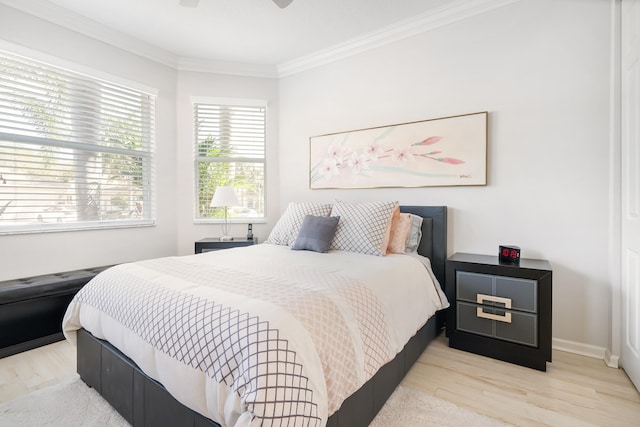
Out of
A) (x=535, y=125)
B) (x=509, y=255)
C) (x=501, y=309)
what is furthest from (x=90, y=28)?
(x=501, y=309)

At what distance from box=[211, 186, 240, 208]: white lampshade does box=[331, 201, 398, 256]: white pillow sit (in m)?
1.36

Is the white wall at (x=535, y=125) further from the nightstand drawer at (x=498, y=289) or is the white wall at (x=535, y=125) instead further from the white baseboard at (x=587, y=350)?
the nightstand drawer at (x=498, y=289)

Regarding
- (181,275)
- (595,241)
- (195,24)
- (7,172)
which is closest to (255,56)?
(195,24)

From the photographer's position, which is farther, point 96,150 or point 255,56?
point 255,56

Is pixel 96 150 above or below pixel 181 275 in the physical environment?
above

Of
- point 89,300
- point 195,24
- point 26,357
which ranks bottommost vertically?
point 26,357

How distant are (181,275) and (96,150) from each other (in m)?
2.18

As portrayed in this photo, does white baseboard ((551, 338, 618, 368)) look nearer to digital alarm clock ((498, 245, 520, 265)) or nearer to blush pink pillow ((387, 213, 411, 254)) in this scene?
digital alarm clock ((498, 245, 520, 265))

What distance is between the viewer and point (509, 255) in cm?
225

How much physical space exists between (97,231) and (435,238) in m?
3.22

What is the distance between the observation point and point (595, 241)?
2182mm

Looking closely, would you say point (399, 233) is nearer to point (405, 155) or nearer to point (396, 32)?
point (405, 155)

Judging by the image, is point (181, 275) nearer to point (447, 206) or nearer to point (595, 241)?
point (447, 206)

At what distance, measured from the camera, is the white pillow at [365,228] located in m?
2.41
